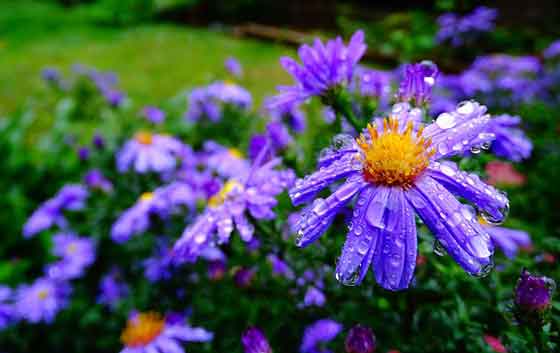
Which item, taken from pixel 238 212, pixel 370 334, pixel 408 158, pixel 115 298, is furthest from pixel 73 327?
pixel 408 158

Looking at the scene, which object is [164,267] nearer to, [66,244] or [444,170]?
[66,244]

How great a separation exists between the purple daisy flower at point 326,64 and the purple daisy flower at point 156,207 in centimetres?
49

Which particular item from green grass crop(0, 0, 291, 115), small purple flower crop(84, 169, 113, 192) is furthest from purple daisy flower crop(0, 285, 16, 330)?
green grass crop(0, 0, 291, 115)

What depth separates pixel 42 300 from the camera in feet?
4.50

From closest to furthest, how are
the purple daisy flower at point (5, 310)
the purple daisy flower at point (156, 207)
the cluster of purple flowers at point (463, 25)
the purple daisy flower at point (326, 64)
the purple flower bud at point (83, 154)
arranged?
the purple daisy flower at point (326, 64) < the purple daisy flower at point (156, 207) < the purple daisy flower at point (5, 310) < the purple flower bud at point (83, 154) < the cluster of purple flowers at point (463, 25)

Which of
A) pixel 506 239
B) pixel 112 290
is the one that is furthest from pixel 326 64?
pixel 112 290

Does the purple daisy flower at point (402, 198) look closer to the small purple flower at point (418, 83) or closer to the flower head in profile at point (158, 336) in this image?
the small purple flower at point (418, 83)

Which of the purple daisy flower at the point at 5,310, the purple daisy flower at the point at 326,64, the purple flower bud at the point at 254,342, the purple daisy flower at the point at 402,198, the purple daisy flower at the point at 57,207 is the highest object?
the purple daisy flower at the point at 326,64

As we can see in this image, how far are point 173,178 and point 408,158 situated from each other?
3.30 ft

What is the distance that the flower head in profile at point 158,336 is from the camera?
2.95 feet

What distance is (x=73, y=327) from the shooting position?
1.49 meters

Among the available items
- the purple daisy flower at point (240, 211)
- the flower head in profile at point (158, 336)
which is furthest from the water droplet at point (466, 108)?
the flower head in profile at point (158, 336)

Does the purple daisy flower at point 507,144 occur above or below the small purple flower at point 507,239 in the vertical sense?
above

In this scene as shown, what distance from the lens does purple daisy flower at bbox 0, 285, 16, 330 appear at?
1315 mm
